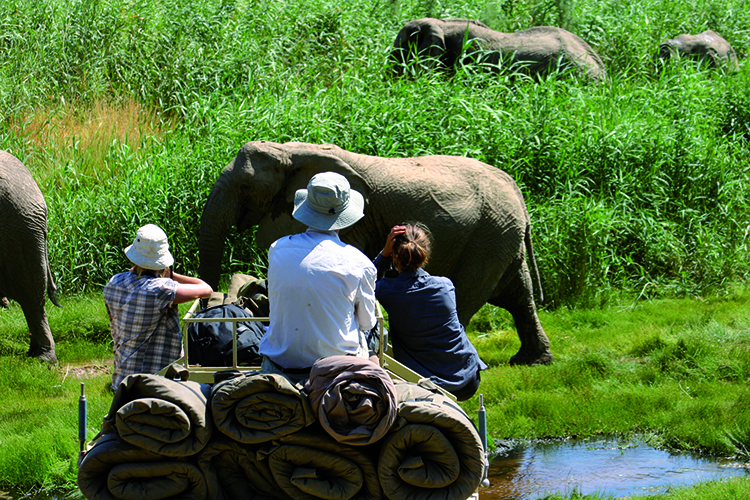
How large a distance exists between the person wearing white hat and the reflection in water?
1.62 metres

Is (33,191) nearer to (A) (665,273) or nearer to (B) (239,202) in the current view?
(B) (239,202)

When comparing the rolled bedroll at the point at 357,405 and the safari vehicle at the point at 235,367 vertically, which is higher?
the rolled bedroll at the point at 357,405

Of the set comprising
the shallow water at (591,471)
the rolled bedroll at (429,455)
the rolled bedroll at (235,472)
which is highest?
the rolled bedroll at (429,455)

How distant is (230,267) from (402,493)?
19.7 ft

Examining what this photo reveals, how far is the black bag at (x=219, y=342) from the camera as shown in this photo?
464cm

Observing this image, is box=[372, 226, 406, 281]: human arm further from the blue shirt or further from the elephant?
the elephant

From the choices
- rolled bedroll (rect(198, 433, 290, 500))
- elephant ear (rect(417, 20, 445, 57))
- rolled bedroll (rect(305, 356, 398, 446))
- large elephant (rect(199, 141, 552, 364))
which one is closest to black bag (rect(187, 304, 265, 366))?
rolled bedroll (rect(198, 433, 290, 500))

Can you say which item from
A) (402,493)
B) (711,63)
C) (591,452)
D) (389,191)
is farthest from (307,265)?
(711,63)

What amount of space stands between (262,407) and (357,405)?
1.19ft

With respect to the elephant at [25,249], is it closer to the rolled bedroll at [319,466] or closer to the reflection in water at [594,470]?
the reflection in water at [594,470]

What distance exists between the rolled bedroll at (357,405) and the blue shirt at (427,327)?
1.26m

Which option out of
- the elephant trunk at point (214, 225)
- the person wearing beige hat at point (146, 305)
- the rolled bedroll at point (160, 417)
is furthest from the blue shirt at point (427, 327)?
the elephant trunk at point (214, 225)

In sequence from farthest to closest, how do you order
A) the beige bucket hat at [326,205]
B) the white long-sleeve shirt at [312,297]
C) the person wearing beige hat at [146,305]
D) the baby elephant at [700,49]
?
1. the baby elephant at [700,49]
2. the person wearing beige hat at [146,305]
3. the beige bucket hat at [326,205]
4. the white long-sleeve shirt at [312,297]

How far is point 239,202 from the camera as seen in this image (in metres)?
6.75
